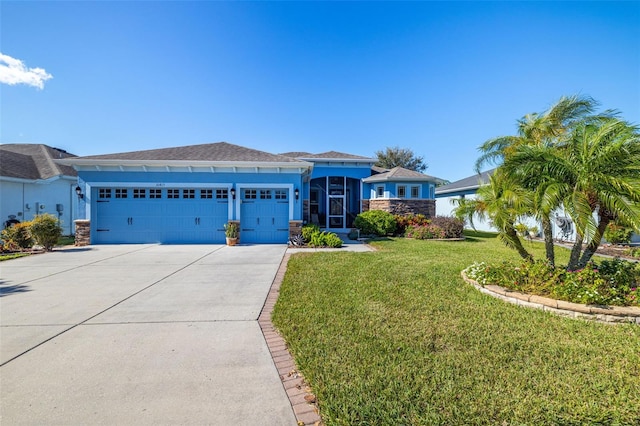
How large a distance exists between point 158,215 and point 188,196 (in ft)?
4.99

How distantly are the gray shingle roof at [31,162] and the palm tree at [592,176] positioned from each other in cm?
1796

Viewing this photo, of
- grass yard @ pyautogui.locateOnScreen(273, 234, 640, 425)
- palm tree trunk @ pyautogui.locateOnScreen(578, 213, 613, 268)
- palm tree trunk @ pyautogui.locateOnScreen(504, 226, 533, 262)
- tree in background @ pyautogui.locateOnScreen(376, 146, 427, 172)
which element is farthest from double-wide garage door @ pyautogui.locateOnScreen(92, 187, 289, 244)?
tree in background @ pyautogui.locateOnScreen(376, 146, 427, 172)

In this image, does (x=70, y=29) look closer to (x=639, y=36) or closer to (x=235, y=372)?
(x=235, y=372)

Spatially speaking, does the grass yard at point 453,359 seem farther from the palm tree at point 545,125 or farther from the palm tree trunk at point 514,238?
the palm tree at point 545,125

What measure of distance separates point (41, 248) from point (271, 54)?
492 inches

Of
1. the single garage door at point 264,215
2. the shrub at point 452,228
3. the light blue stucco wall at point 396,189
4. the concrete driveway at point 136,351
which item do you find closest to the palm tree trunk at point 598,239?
the concrete driveway at point 136,351

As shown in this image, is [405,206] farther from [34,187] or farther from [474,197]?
[34,187]

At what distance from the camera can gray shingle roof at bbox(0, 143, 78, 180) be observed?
13875 mm

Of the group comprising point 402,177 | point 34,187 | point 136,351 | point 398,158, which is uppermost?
point 398,158

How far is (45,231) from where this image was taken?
10.3 metres

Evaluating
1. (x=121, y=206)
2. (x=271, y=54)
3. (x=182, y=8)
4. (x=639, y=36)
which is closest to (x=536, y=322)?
(x=639, y=36)

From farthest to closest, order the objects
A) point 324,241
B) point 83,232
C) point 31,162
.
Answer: point 31,162
point 83,232
point 324,241

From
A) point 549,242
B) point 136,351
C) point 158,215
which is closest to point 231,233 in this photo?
point 158,215

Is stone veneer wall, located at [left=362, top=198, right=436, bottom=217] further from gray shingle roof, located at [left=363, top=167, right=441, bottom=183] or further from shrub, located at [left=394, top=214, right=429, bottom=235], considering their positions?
gray shingle roof, located at [left=363, top=167, right=441, bottom=183]
